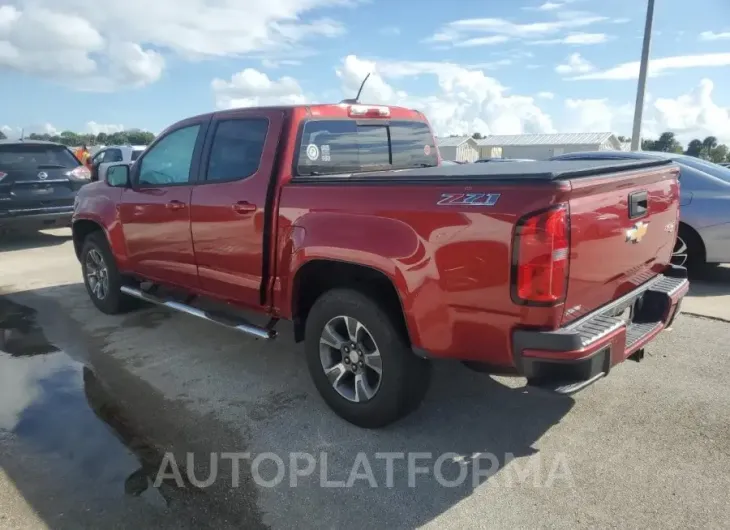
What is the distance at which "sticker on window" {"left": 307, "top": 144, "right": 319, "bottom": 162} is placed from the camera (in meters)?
3.84

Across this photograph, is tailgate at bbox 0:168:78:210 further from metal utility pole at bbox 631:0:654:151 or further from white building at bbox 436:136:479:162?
white building at bbox 436:136:479:162

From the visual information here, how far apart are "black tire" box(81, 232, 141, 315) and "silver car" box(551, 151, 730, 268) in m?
4.79

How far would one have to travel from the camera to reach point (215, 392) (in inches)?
156

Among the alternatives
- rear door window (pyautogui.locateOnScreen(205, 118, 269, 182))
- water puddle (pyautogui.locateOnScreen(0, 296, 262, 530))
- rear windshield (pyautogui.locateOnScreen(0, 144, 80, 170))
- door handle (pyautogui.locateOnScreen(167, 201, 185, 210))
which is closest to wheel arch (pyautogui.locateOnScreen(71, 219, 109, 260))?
door handle (pyautogui.locateOnScreen(167, 201, 185, 210))

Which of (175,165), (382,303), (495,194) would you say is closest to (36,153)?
(175,165)

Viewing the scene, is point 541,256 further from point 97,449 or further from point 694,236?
point 694,236

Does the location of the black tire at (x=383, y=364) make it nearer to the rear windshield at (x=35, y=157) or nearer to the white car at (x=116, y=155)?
the rear windshield at (x=35, y=157)

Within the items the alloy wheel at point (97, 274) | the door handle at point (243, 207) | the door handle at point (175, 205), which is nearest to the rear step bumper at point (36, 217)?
the alloy wheel at point (97, 274)

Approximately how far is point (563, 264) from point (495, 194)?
45cm

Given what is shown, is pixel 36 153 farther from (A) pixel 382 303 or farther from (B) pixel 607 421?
(B) pixel 607 421

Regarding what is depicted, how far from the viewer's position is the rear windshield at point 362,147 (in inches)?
152

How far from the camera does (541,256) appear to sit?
2500 millimetres

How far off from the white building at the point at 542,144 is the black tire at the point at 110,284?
50610 mm

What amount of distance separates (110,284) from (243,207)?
253 cm
